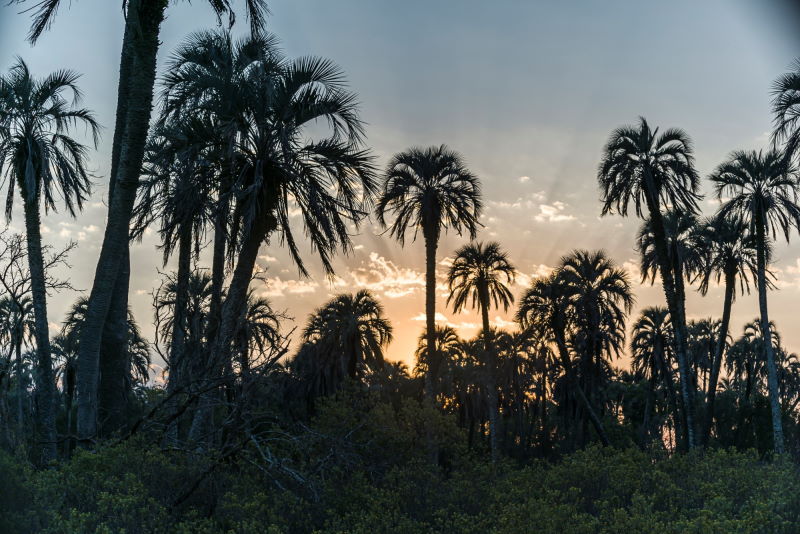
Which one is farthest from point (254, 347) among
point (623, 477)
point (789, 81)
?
point (789, 81)

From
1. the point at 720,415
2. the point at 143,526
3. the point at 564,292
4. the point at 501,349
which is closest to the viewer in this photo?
the point at 143,526

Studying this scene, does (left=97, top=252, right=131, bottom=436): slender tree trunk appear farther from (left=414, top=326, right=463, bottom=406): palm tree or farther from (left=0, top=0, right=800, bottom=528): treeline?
(left=414, top=326, right=463, bottom=406): palm tree

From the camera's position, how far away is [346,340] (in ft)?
133

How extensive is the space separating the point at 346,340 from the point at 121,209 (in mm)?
27002

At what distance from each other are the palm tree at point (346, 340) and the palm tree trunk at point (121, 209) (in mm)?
26460

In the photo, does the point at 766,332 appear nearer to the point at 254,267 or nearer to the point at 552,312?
the point at 552,312

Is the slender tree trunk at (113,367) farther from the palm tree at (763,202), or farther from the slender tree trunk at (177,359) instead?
the palm tree at (763,202)

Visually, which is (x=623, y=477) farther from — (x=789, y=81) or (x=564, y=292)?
(x=564, y=292)

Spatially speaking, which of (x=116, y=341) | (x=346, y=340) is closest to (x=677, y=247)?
(x=346, y=340)

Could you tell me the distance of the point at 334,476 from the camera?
14.5 m

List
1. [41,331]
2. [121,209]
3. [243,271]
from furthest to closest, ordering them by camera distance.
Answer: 1. [41,331]
2. [243,271]
3. [121,209]

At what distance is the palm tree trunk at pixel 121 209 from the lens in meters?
14.0

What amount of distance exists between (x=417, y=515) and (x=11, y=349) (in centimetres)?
872

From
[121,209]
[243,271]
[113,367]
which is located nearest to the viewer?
[121,209]
